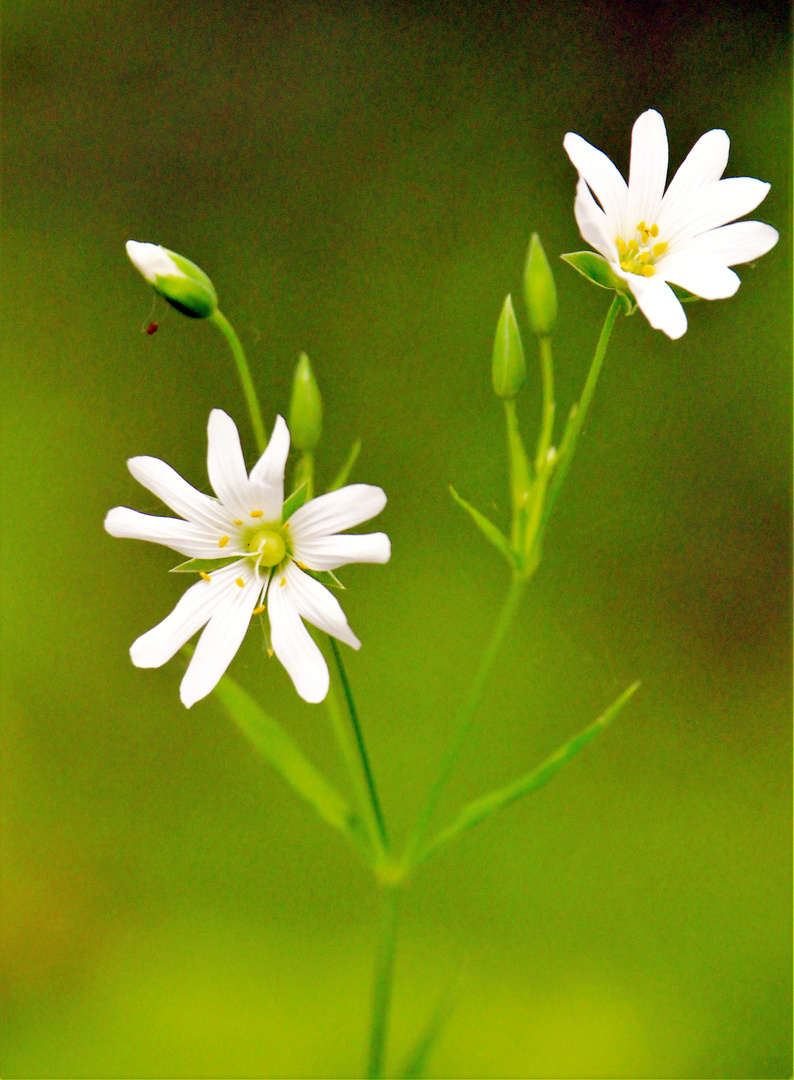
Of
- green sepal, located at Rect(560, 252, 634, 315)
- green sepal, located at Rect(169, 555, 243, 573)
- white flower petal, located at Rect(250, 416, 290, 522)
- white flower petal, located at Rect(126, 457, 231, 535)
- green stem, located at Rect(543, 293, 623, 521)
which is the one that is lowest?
green sepal, located at Rect(169, 555, 243, 573)

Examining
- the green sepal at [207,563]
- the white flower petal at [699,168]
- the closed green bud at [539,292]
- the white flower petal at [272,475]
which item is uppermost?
the white flower petal at [699,168]

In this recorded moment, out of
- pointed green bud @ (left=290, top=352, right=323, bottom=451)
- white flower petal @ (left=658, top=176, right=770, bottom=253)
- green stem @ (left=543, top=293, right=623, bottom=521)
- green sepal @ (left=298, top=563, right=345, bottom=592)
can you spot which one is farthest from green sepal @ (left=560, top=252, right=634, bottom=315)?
green sepal @ (left=298, top=563, right=345, bottom=592)

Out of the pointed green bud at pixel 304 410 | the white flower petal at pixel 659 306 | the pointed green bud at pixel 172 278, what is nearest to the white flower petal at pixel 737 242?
the white flower petal at pixel 659 306

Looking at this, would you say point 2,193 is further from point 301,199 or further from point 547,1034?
point 547,1034

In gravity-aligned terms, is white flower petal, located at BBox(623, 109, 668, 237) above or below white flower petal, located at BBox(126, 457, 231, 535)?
above

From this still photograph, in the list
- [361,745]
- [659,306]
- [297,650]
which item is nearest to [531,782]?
[361,745]

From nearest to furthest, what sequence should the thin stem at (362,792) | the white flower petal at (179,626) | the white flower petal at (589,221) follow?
the white flower petal at (589,221), the white flower petal at (179,626), the thin stem at (362,792)

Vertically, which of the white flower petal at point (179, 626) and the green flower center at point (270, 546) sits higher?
the green flower center at point (270, 546)

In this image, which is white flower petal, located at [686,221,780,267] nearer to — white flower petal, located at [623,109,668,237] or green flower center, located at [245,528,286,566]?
white flower petal, located at [623,109,668,237]

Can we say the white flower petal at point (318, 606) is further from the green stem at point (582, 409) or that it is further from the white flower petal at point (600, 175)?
the white flower petal at point (600, 175)
